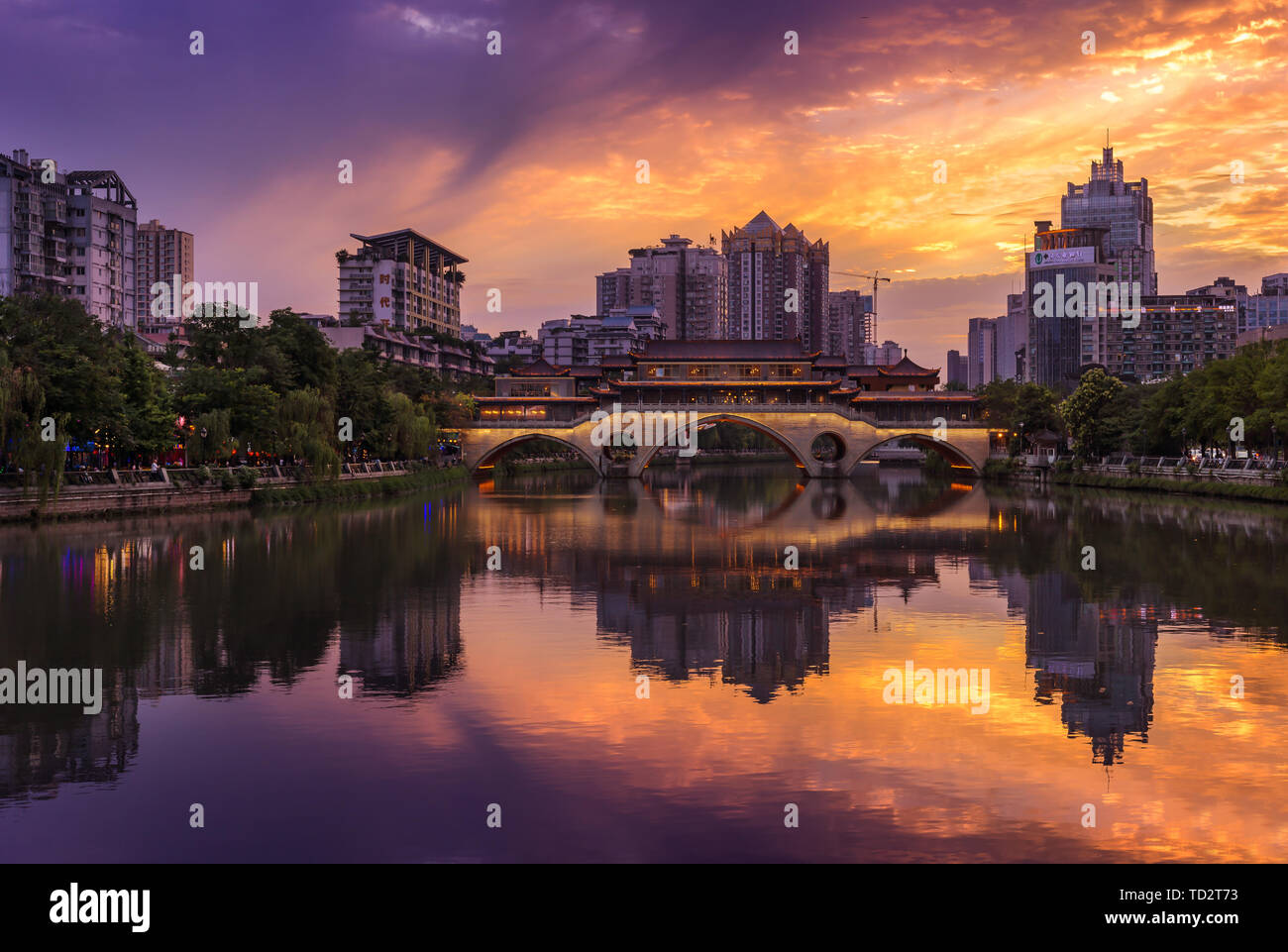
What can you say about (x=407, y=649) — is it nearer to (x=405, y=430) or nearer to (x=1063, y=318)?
(x=405, y=430)

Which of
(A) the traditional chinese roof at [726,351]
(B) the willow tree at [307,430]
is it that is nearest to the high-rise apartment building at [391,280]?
(A) the traditional chinese roof at [726,351]

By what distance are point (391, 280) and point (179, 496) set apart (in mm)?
91571

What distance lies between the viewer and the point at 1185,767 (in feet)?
35.8

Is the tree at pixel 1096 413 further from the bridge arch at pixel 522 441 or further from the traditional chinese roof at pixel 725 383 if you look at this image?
the bridge arch at pixel 522 441

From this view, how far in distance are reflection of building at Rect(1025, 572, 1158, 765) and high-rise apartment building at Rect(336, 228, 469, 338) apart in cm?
11176

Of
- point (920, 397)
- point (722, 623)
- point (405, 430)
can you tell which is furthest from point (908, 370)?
point (722, 623)

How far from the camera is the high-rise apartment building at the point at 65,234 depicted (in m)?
86.8

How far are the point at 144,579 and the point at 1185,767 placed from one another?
2029 centimetres

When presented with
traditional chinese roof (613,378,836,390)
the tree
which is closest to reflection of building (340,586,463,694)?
the tree

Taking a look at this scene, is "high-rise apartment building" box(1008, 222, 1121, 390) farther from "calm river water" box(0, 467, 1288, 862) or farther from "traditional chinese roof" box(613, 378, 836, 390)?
"calm river water" box(0, 467, 1288, 862)

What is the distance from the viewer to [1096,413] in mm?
73250
